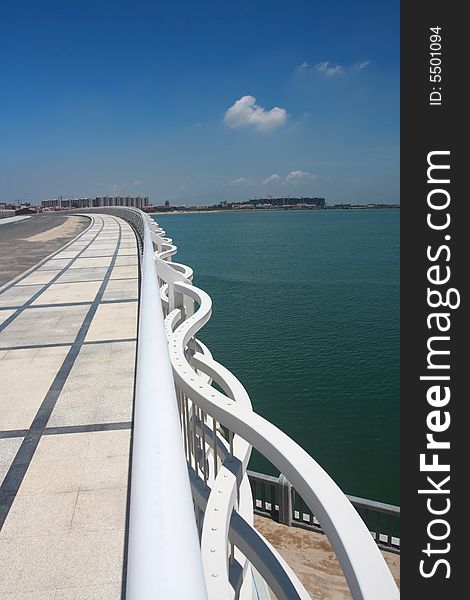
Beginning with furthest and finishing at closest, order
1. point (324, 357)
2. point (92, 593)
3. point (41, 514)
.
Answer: point (324, 357)
point (41, 514)
point (92, 593)

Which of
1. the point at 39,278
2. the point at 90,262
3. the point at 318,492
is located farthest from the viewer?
the point at 90,262

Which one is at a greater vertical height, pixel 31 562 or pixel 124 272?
pixel 124 272

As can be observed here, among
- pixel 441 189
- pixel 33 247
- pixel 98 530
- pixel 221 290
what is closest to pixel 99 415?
pixel 98 530

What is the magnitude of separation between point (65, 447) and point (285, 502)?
936cm

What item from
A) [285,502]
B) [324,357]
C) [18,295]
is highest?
[18,295]

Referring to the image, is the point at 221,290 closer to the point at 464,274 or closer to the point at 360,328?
the point at 360,328

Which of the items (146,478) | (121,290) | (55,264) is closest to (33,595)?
(146,478)

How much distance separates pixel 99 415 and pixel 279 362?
18.6m

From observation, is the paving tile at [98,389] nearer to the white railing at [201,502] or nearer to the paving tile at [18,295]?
the white railing at [201,502]

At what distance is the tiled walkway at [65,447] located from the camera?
2.91 meters

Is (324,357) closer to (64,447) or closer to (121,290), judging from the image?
(121,290)

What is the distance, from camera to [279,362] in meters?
23.0

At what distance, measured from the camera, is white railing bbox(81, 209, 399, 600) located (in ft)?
4.05

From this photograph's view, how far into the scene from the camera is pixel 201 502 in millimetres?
3648
